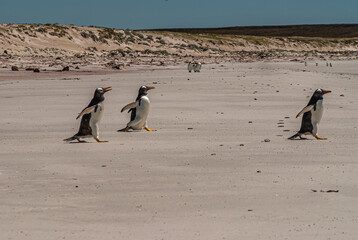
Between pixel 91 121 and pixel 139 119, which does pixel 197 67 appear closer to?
pixel 139 119

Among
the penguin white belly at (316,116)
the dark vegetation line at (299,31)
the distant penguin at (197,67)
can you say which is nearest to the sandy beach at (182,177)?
the penguin white belly at (316,116)

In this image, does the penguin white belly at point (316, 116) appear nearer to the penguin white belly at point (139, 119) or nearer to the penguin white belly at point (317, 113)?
the penguin white belly at point (317, 113)

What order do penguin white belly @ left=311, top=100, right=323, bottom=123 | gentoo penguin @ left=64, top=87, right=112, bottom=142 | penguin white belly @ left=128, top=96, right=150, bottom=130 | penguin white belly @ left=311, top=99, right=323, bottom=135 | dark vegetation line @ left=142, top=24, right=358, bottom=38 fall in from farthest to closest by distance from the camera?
dark vegetation line @ left=142, top=24, right=358, bottom=38, penguin white belly @ left=128, top=96, right=150, bottom=130, penguin white belly @ left=311, top=100, right=323, bottom=123, penguin white belly @ left=311, top=99, right=323, bottom=135, gentoo penguin @ left=64, top=87, right=112, bottom=142

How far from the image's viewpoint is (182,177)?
618 centimetres

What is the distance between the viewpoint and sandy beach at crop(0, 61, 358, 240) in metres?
4.63

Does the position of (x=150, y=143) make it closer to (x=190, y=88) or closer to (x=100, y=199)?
(x=100, y=199)

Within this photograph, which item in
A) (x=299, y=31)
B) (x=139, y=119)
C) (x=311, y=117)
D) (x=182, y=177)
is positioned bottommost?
(x=299, y=31)

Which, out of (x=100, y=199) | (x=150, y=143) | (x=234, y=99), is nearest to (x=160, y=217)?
(x=100, y=199)

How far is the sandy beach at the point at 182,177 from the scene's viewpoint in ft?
15.2

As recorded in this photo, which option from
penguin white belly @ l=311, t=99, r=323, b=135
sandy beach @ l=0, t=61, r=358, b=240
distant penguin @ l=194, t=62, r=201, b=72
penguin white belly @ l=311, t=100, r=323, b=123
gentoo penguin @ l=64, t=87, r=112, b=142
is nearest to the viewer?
sandy beach @ l=0, t=61, r=358, b=240

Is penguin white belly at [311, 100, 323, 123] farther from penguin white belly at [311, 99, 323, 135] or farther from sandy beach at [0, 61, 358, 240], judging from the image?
sandy beach at [0, 61, 358, 240]

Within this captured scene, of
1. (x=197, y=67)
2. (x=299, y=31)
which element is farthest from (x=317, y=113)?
(x=299, y=31)

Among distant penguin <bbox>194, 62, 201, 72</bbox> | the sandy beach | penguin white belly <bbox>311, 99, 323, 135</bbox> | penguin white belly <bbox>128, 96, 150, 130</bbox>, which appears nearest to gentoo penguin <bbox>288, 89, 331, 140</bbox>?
penguin white belly <bbox>311, 99, 323, 135</bbox>

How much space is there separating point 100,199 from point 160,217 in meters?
0.72
